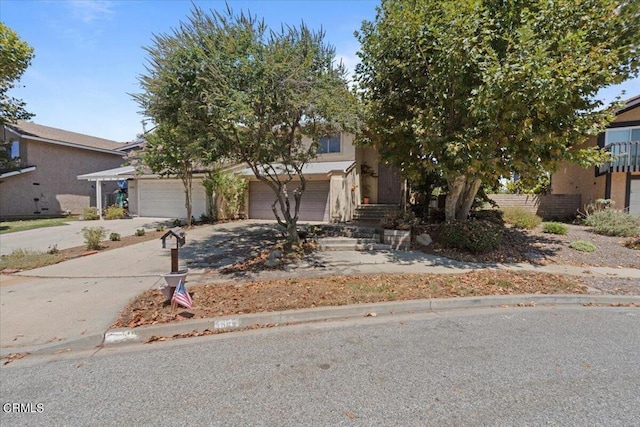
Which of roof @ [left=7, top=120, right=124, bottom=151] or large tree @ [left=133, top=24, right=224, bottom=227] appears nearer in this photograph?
large tree @ [left=133, top=24, right=224, bottom=227]

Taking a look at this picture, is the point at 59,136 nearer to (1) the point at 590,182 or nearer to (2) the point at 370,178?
(2) the point at 370,178

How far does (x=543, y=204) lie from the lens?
1534 cm

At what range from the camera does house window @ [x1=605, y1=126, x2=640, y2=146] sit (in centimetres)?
1478

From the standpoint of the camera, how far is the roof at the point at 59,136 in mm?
20031

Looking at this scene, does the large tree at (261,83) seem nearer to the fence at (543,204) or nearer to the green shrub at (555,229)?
the green shrub at (555,229)

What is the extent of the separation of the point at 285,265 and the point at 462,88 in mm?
5959

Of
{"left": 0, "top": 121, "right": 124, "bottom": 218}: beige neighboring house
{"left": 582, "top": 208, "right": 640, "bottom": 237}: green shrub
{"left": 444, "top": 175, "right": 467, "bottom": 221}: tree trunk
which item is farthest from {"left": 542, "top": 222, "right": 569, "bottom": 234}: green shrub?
{"left": 0, "top": 121, "right": 124, "bottom": 218}: beige neighboring house

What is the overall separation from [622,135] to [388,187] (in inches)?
464

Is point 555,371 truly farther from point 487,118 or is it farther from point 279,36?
point 279,36

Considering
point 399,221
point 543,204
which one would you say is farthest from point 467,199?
point 543,204

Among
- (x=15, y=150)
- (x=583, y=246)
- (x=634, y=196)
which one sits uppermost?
(x=15, y=150)

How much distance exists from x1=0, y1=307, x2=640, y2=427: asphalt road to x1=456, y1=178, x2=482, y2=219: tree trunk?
19.8ft

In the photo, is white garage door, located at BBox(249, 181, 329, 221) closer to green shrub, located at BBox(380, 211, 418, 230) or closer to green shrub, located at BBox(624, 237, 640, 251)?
green shrub, located at BBox(380, 211, 418, 230)

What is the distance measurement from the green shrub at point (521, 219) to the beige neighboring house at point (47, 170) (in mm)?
26472
